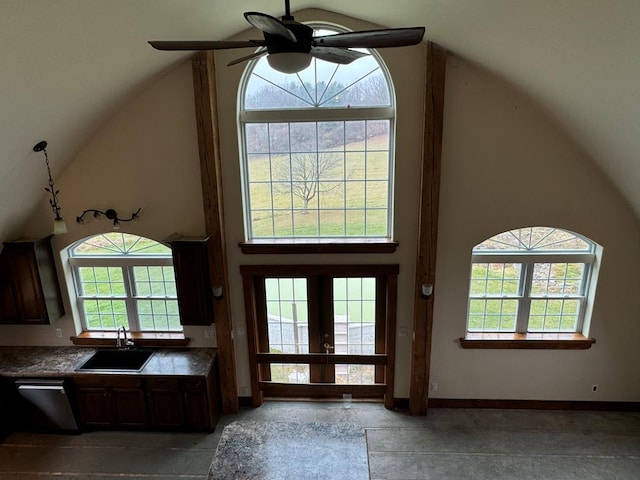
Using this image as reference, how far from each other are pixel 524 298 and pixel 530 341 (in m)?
0.50

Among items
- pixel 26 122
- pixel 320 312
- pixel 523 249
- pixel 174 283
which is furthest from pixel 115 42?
pixel 523 249

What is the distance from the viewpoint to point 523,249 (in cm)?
452

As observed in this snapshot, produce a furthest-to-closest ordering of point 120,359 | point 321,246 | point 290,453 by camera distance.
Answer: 1. point 120,359
2. point 321,246
3. point 290,453

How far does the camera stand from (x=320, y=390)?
5012mm

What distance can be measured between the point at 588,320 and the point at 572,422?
4.02 feet

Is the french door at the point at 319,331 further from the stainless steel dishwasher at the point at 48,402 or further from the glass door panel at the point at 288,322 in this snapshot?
the stainless steel dishwasher at the point at 48,402

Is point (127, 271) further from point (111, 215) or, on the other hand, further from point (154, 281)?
point (111, 215)

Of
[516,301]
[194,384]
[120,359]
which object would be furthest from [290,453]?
[516,301]

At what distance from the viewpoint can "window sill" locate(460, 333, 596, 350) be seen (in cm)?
457

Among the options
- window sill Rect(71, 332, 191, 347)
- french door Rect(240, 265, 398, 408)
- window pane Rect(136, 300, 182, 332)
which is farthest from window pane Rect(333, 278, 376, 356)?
window pane Rect(136, 300, 182, 332)

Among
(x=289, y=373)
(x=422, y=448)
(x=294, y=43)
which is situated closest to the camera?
(x=294, y=43)

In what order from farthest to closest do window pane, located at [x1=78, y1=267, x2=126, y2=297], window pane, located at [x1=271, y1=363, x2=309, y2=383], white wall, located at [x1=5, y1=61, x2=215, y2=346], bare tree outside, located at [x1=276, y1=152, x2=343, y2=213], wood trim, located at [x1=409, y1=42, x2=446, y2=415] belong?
window pane, located at [x1=271, y1=363, x2=309, y2=383] → window pane, located at [x1=78, y1=267, x2=126, y2=297] → bare tree outside, located at [x1=276, y1=152, x2=343, y2=213] → white wall, located at [x1=5, y1=61, x2=215, y2=346] → wood trim, located at [x1=409, y1=42, x2=446, y2=415]

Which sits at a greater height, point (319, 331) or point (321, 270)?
point (321, 270)

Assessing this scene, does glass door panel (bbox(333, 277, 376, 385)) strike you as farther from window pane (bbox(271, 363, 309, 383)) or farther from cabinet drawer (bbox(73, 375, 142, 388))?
cabinet drawer (bbox(73, 375, 142, 388))
